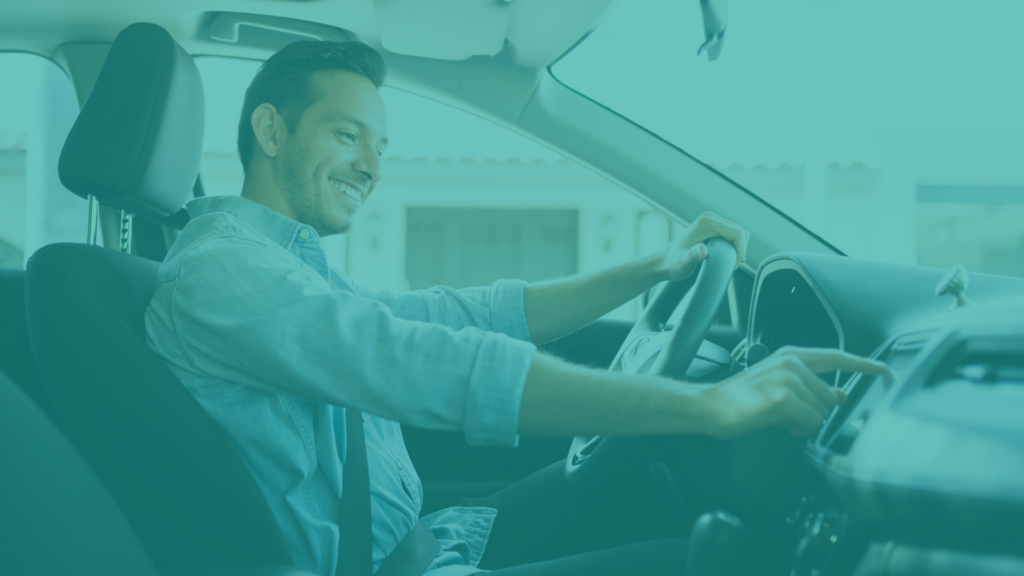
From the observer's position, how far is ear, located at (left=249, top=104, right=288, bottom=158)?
135 cm

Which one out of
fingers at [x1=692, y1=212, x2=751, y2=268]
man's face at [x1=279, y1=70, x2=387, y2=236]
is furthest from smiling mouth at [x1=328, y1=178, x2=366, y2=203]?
fingers at [x1=692, y1=212, x2=751, y2=268]

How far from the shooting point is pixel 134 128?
1.22m

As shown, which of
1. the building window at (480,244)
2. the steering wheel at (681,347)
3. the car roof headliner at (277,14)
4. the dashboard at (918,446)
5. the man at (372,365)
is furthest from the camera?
the building window at (480,244)

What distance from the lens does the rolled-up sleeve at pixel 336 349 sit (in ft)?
2.81

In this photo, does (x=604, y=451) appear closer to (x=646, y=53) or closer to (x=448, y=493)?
(x=448, y=493)

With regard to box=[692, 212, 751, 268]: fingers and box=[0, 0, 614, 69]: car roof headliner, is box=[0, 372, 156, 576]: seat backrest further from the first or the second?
box=[0, 0, 614, 69]: car roof headliner

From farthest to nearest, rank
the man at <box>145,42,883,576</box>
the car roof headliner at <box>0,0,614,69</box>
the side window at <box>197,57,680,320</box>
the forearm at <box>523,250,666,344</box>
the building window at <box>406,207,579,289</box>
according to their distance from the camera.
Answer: the building window at <box>406,207,579,289</box>, the side window at <box>197,57,680,320</box>, the car roof headliner at <box>0,0,614,69</box>, the forearm at <box>523,250,666,344</box>, the man at <box>145,42,883,576</box>

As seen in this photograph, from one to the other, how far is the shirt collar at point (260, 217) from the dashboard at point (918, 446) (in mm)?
796

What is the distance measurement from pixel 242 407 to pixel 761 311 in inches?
34.1

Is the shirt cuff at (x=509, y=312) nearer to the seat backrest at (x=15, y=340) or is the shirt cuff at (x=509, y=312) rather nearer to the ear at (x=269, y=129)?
the ear at (x=269, y=129)

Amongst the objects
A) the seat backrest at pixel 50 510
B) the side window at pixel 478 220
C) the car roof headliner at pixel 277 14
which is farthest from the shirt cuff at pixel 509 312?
the side window at pixel 478 220

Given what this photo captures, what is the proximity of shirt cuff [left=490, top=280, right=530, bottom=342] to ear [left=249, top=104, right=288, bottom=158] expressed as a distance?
511 mm

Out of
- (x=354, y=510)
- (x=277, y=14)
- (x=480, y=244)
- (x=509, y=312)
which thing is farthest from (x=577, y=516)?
(x=480, y=244)

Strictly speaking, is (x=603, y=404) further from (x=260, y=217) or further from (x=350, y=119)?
(x=350, y=119)
